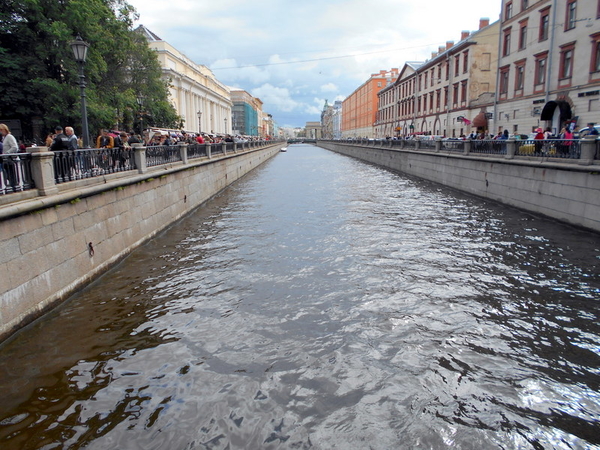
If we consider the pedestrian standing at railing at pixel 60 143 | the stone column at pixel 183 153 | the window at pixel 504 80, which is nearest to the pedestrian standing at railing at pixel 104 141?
the pedestrian standing at railing at pixel 60 143

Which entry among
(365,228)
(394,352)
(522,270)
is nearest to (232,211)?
(365,228)

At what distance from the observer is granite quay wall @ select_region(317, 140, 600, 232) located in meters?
12.0

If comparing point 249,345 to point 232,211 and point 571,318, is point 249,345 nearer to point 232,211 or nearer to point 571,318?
point 571,318

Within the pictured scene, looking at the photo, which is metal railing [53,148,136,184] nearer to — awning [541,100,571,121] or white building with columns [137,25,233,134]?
awning [541,100,571,121]

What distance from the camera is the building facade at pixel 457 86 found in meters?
40.2

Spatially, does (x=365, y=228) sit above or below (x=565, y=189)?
below

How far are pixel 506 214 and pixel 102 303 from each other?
1315 cm

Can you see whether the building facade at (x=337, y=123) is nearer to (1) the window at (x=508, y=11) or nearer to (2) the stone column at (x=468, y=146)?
(1) the window at (x=508, y=11)

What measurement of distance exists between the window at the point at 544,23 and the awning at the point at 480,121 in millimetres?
8128

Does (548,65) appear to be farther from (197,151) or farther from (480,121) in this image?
(197,151)

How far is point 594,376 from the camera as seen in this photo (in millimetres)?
5070

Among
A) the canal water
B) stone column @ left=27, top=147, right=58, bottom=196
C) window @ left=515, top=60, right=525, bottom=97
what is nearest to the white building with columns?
window @ left=515, top=60, right=525, bottom=97

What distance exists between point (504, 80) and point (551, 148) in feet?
71.8

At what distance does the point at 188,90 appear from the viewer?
68375mm
